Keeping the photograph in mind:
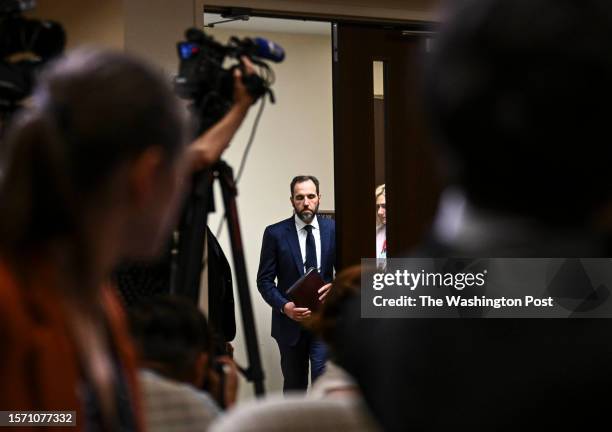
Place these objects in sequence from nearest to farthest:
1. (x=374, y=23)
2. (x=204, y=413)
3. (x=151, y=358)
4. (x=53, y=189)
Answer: (x=53, y=189), (x=204, y=413), (x=151, y=358), (x=374, y=23)

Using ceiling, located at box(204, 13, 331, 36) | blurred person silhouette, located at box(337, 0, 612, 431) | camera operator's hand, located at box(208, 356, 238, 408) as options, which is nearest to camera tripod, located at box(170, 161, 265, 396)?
camera operator's hand, located at box(208, 356, 238, 408)

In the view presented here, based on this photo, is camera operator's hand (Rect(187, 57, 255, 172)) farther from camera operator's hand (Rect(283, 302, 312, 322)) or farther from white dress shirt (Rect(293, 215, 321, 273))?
white dress shirt (Rect(293, 215, 321, 273))

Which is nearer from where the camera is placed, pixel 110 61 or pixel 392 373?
pixel 392 373

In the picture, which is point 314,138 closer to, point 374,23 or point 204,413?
point 374,23

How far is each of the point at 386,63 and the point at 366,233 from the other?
0.90 metres

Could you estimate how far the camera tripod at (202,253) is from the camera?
2.18 m

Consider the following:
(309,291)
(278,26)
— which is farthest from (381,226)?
(278,26)

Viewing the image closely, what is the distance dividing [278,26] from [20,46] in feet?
17.1

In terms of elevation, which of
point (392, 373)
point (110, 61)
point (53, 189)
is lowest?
point (392, 373)

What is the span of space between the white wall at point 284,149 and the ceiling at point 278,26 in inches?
2.4

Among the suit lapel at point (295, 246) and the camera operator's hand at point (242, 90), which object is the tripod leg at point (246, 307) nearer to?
the camera operator's hand at point (242, 90)

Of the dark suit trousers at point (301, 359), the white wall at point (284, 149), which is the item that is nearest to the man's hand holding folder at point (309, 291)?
the dark suit trousers at point (301, 359)

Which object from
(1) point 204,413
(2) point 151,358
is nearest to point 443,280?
(1) point 204,413

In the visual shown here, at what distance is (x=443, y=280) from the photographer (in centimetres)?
69
